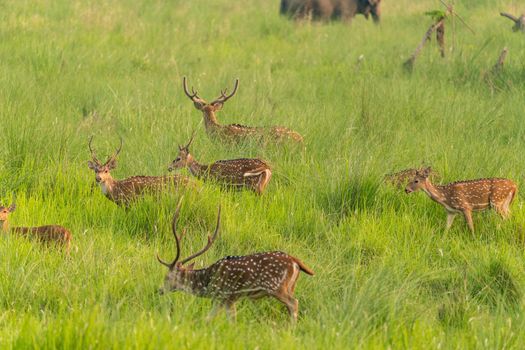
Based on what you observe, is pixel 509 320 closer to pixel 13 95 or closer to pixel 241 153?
pixel 241 153

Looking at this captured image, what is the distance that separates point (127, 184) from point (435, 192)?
2582mm

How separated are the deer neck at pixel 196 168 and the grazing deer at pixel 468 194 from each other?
6.52ft

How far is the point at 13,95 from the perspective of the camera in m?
10.7

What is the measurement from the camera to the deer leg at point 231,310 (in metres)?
5.68

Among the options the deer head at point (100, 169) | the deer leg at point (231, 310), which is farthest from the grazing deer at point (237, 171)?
the deer leg at point (231, 310)

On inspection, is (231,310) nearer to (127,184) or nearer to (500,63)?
(127,184)

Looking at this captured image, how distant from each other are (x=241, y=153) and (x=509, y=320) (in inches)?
176

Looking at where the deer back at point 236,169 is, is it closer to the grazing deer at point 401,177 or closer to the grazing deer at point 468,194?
the grazing deer at point 401,177

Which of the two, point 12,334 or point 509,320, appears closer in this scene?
point 12,334

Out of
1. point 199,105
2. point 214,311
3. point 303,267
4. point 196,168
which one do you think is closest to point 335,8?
point 199,105

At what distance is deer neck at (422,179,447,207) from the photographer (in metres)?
7.73

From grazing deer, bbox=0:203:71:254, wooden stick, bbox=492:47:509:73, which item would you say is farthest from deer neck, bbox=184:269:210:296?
wooden stick, bbox=492:47:509:73

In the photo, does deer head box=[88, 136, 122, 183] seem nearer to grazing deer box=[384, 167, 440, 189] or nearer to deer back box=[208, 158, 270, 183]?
deer back box=[208, 158, 270, 183]

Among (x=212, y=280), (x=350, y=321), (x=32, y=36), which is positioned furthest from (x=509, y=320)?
(x=32, y=36)
